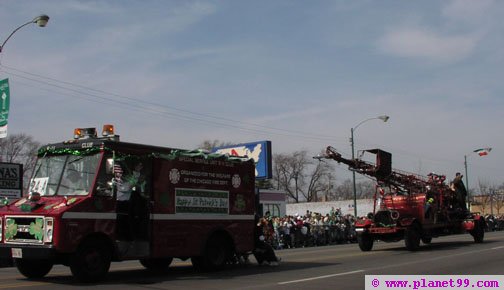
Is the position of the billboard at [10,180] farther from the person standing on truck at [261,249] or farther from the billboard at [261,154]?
the billboard at [261,154]

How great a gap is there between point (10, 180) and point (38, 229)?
52.9ft

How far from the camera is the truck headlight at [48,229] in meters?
10.6

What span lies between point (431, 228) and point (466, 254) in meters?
3.51

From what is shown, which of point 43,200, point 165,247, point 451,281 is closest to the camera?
point 451,281

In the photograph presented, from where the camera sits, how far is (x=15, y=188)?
83.6ft

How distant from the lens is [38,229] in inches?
423

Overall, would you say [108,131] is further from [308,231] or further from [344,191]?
[344,191]

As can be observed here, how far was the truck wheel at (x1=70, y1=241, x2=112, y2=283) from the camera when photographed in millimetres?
10789

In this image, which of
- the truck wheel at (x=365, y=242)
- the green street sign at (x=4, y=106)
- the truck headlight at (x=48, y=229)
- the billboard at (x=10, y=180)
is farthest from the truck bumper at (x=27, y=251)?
the billboard at (x=10, y=180)

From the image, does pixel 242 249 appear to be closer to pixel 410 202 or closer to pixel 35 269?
pixel 35 269

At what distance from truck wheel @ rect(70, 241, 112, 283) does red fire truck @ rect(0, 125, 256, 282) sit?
2 cm

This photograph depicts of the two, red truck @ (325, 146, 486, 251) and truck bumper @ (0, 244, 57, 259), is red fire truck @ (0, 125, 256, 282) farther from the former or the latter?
red truck @ (325, 146, 486, 251)

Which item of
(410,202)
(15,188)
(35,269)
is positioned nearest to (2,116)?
(15,188)

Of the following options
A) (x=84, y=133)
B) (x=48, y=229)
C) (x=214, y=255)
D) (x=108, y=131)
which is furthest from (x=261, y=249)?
(x=48, y=229)
